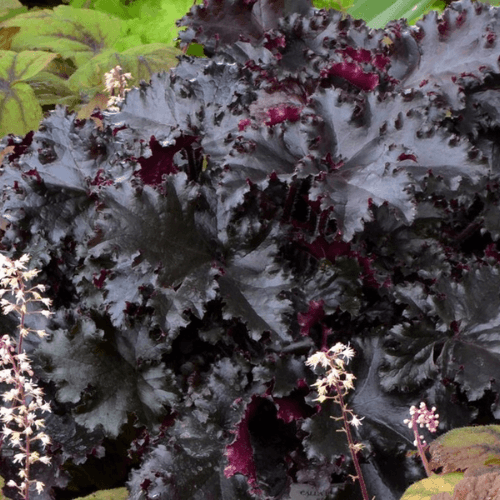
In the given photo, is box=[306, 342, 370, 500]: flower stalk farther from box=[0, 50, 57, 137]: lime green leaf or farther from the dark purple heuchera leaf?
box=[0, 50, 57, 137]: lime green leaf

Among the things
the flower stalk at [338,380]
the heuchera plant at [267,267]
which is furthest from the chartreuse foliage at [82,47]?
the flower stalk at [338,380]

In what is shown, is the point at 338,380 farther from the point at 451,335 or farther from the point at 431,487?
the point at 451,335

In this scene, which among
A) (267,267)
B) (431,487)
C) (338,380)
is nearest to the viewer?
(431,487)

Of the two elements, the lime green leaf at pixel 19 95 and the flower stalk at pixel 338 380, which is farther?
the lime green leaf at pixel 19 95

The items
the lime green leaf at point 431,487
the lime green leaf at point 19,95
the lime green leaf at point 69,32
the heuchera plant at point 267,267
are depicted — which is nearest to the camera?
the lime green leaf at point 431,487

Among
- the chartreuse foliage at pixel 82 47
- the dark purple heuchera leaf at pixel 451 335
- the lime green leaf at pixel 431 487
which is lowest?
the dark purple heuchera leaf at pixel 451 335

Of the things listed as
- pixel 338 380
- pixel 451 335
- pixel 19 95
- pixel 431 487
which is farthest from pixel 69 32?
pixel 431 487

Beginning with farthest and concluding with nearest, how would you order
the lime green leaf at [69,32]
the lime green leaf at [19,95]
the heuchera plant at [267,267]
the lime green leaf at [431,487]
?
the lime green leaf at [69,32], the lime green leaf at [19,95], the heuchera plant at [267,267], the lime green leaf at [431,487]

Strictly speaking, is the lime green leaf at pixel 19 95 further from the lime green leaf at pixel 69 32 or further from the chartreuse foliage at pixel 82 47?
the lime green leaf at pixel 69 32

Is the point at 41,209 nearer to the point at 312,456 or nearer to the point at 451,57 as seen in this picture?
the point at 312,456

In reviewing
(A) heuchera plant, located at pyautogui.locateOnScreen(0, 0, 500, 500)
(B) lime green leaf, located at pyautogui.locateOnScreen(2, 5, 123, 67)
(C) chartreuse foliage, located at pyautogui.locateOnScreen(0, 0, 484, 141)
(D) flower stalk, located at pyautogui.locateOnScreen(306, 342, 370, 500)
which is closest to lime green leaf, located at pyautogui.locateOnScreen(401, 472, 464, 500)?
(D) flower stalk, located at pyautogui.locateOnScreen(306, 342, 370, 500)
